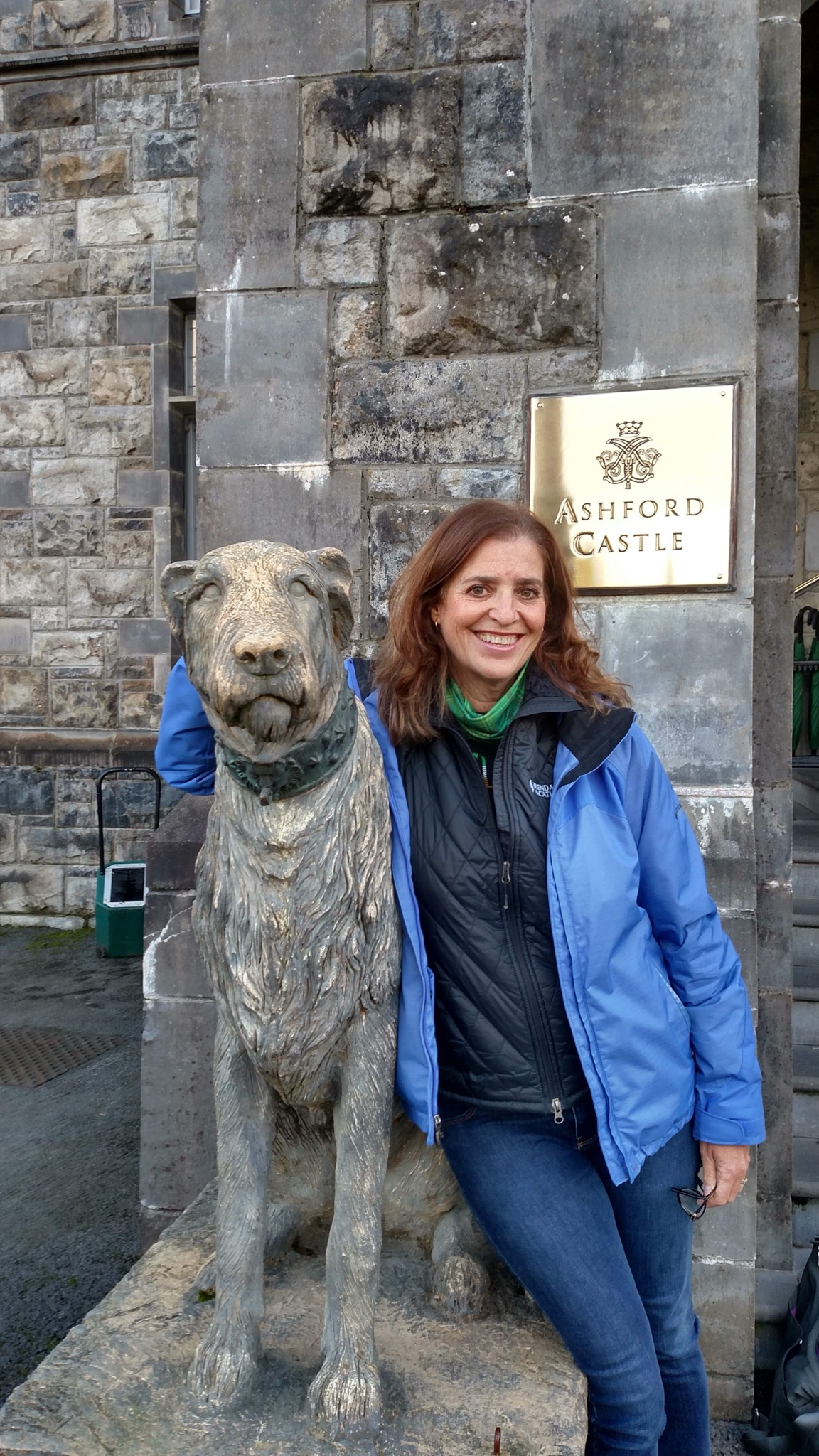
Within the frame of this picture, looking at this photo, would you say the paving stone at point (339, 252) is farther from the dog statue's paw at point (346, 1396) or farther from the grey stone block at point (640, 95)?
the dog statue's paw at point (346, 1396)

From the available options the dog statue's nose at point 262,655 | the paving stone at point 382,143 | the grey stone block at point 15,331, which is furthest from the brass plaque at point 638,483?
the grey stone block at point 15,331

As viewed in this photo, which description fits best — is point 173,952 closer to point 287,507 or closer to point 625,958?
point 287,507

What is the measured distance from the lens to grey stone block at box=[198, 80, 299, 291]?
281cm

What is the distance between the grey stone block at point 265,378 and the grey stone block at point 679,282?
0.81 metres

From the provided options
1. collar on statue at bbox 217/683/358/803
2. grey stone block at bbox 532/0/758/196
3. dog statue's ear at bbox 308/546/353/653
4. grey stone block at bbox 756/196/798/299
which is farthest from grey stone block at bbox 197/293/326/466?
collar on statue at bbox 217/683/358/803

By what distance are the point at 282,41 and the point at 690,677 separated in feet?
6.86

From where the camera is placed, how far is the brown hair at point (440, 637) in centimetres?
182

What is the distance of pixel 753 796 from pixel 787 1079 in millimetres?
835

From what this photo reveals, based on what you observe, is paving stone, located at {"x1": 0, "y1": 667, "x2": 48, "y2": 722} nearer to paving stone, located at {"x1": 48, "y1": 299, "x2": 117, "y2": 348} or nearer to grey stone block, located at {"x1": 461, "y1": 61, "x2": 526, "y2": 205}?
paving stone, located at {"x1": 48, "y1": 299, "x2": 117, "y2": 348}

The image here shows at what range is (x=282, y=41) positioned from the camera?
279 cm

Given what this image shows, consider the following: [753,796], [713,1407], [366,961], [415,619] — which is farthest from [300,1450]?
[753,796]

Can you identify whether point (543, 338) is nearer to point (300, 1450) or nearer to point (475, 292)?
point (475, 292)

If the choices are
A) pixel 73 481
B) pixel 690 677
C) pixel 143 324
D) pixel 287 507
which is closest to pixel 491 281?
pixel 287 507

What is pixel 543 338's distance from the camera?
9.00 ft
